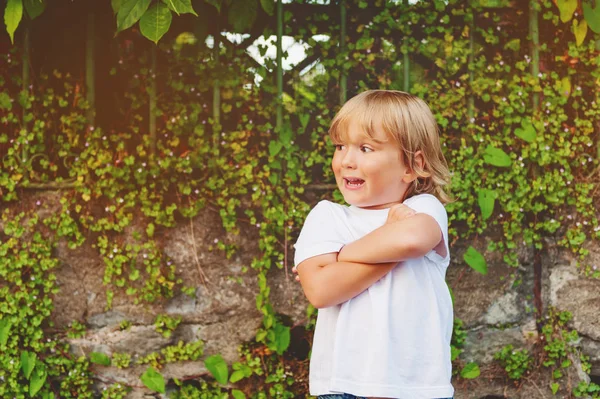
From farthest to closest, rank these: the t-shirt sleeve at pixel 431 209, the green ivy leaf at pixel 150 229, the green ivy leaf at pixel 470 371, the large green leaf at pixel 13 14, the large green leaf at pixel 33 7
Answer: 1. the green ivy leaf at pixel 470 371
2. the green ivy leaf at pixel 150 229
3. the large green leaf at pixel 33 7
4. the large green leaf at pixel 13 14
5. the t-shirt sleeve at pixel 431 209

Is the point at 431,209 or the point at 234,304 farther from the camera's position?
the point at 234,304

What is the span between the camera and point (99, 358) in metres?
3.07

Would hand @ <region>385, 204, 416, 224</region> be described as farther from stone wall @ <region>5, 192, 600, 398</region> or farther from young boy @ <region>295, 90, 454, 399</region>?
stone wall @ <region>5, 192, 600, 398</region>

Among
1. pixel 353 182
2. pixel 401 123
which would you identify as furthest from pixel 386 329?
pixel 401 123

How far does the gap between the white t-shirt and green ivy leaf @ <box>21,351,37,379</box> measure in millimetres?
1693

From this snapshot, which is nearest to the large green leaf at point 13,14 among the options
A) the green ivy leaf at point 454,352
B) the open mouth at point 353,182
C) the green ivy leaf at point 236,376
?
the open mouth at point 353,182

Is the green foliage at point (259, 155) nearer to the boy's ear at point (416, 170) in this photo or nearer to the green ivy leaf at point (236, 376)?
the green ivy leaf at point (236, 376)

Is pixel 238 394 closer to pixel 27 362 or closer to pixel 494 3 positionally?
pixel 27 362

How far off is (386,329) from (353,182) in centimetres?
42

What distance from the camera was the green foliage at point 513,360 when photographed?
3182 mm

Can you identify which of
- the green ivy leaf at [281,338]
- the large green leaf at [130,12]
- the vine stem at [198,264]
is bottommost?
the green ivy leaf at [281,338]

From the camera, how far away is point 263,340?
3.10 m

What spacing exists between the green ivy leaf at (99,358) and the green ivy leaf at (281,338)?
780 millimetres

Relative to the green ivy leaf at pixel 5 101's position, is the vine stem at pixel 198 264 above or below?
below
